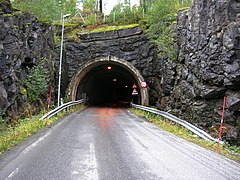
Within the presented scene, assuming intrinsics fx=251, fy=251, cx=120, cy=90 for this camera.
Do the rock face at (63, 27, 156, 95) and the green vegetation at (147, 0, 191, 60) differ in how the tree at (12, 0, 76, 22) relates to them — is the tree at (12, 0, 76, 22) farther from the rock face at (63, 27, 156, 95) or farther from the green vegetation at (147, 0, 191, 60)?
the green vegetation at (147, 0, 191, 60)

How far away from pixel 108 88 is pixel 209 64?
32.2 metres

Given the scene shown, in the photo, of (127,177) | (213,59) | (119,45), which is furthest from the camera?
(119,45)

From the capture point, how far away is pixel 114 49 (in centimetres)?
2169

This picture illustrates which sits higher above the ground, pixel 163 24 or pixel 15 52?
pixel 163 24

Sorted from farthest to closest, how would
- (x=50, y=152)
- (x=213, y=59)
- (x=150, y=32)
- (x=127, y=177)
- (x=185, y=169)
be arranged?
(x=150, y=32), (x=213, y=59), (x=50, y=152), (x=185, y=169), (x=127, y=177)

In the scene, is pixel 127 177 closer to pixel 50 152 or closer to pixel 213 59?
pixel 50 152

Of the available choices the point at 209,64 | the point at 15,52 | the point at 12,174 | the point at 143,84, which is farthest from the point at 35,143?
the point at 143,84

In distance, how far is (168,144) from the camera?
7.34m

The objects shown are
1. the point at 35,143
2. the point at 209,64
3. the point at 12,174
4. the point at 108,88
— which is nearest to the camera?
the point at 12,174

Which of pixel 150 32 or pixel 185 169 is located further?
pixel 150 32

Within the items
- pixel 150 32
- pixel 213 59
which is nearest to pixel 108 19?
pixel 150 32

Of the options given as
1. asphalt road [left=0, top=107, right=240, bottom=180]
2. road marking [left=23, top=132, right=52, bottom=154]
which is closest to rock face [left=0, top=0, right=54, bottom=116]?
road marking [left=23, top=132, right=52, bottom=154]

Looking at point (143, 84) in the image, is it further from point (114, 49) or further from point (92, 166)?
point (92, 166)

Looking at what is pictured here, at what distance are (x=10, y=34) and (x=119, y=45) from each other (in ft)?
36.8
